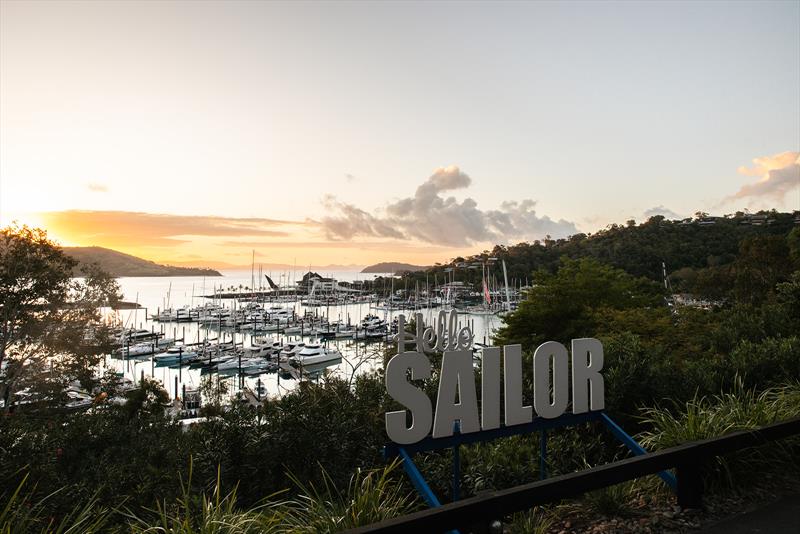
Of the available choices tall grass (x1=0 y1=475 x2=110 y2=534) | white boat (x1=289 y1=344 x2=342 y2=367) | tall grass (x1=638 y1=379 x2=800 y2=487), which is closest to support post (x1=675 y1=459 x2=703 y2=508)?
tall grass (x1=638 y1=379 x2=800 y2=487)

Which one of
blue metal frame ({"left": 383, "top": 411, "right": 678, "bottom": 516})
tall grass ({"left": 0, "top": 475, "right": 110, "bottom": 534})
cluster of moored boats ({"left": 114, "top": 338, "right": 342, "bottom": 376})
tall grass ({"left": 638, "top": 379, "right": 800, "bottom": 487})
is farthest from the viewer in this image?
cluster of moored boats ({"left": 114, "top": 338, "right": 342, "bottom": 376})

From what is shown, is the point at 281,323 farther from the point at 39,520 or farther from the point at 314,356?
the point at 39,520

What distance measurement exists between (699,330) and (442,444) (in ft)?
66.5

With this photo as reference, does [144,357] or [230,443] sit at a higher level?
[230,443]

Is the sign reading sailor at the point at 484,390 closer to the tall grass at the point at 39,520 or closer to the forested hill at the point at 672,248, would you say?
the tall grass at the point at 39,520

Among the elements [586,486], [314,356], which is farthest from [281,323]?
[586,486]

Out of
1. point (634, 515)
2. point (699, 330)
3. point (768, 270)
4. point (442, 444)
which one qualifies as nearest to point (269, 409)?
point (442, 444)

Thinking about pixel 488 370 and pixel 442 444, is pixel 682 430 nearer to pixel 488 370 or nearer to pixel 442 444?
pixel 488 370

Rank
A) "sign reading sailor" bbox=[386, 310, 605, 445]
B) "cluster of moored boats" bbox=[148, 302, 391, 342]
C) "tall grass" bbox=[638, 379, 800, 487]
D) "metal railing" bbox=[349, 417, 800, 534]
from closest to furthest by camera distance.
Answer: "metal railing" bbox=[349, 417, 800, 534]
"tall grass" bbox=[638, 379, 800, 487]
"sign reading sailor" bbox=[386, 310, 605, 445]
"cluster of moored boats" bbox=[148, 302, 391, 342]

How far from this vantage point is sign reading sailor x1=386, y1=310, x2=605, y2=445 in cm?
486

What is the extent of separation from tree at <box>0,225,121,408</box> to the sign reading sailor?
79.2ft

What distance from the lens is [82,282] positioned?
87.5ft

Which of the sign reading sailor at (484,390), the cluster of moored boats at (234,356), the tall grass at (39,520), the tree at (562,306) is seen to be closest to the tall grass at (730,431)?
the sign reading sailor at (484,390)

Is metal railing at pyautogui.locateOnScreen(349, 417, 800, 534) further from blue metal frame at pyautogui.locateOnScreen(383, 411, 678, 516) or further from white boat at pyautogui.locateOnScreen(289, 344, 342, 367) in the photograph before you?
white boat at pyautogui.locateOnScreen(289, 344, 342, 367)
